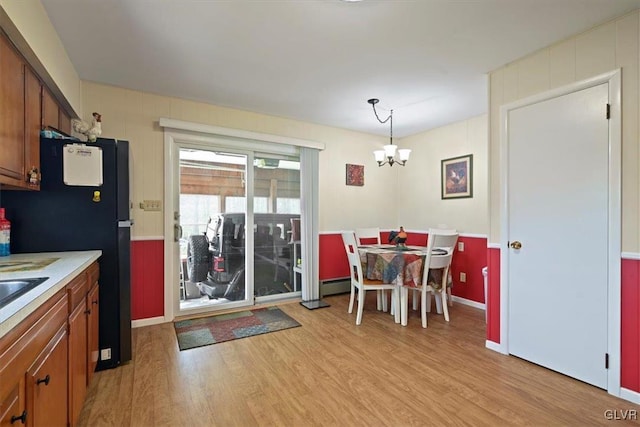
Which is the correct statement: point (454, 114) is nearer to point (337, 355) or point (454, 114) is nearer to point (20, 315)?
point (337, 355)

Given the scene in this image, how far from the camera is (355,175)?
4719mm

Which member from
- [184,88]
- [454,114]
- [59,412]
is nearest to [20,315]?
[59,412]

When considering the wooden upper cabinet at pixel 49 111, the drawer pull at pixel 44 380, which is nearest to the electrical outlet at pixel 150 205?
the wooden upper cabinet at pixel 49 111

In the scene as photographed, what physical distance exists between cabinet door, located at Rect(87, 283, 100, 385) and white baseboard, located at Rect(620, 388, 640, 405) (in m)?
3.42

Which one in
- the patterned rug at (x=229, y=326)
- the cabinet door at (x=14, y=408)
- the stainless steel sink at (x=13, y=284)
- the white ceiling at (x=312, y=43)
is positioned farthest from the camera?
the patterned rug at (x=229, y=326)

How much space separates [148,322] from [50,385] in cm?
212

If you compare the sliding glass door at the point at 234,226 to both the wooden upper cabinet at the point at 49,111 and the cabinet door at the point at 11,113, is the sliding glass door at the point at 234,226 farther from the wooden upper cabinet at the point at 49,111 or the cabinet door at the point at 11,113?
the cabinet door at the point at 11,113

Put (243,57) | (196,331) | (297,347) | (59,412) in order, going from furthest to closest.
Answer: (196,331) → (297,347) → (243,57) → (59,412)

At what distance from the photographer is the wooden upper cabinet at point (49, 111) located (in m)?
2.15

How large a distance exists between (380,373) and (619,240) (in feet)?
6.07

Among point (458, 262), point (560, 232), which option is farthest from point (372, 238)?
point (560, 232)

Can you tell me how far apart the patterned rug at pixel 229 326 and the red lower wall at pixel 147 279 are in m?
0.33

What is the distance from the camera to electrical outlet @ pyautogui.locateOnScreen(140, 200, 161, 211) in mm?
3222

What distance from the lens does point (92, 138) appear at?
222 cm
